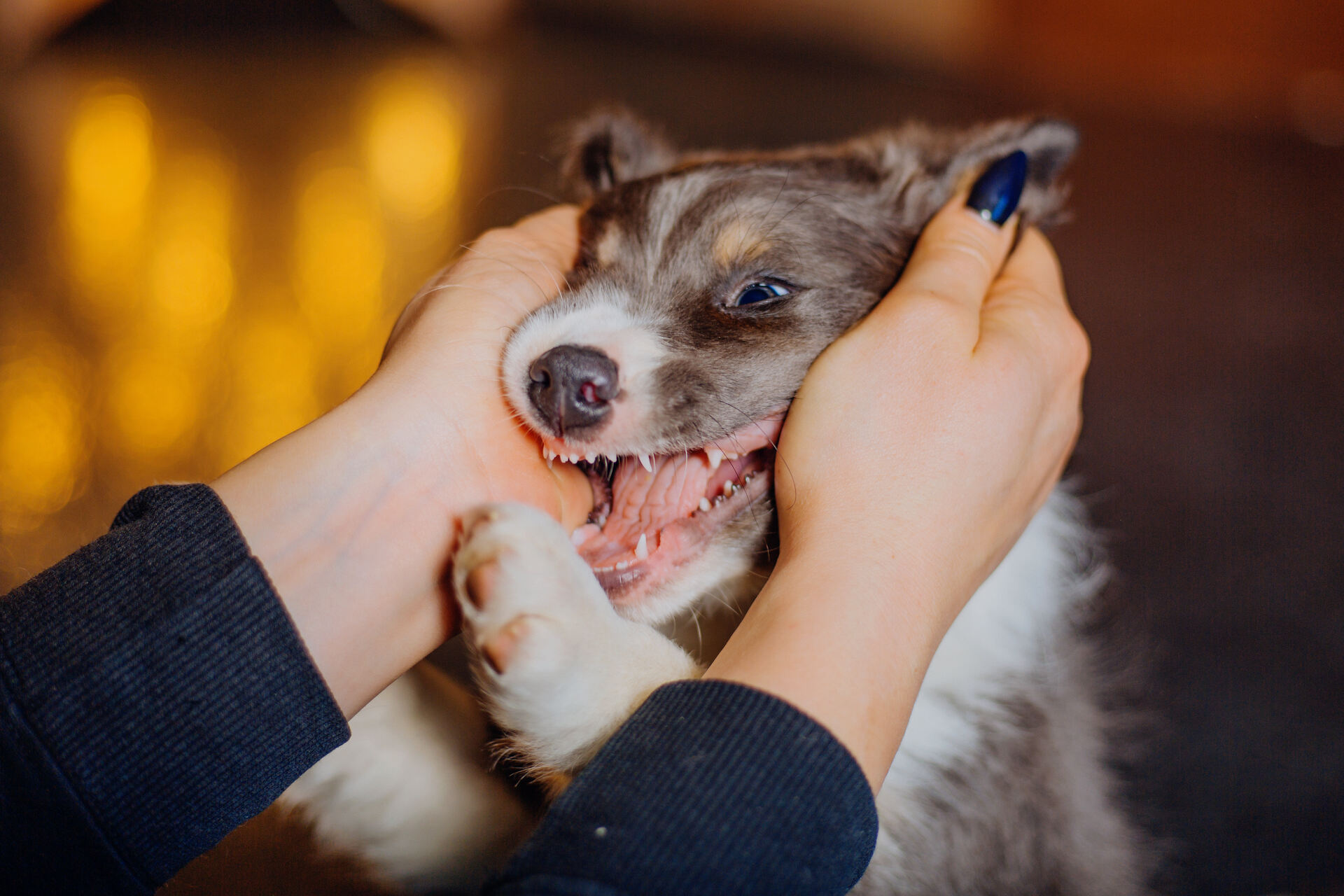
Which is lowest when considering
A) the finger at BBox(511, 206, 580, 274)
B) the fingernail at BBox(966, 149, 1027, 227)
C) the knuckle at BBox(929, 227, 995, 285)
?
the finger at BBox(511, 206, 580, 274)

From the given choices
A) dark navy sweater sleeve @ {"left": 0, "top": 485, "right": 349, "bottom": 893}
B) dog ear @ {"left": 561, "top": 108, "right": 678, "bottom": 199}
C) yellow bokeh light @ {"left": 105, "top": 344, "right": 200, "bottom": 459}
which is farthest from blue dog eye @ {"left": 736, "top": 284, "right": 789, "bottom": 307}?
yellow bokeh light @ {"left": 105, "top": 344, "right": 200, "bottom": 459}

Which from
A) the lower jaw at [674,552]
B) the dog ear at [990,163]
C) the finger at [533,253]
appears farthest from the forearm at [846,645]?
the dog ear at [990,163]

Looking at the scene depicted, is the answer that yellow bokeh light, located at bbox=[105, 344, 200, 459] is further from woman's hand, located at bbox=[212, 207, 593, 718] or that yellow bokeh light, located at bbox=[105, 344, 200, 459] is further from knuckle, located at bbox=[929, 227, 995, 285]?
knuckle, located at bbox=[929, 227, 995, 285]

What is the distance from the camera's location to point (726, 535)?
149 cm

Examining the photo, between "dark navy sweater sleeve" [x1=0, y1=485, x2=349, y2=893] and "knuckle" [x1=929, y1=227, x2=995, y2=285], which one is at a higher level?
"knuckle" [x1=929, y1=227, x2=995, y2=285]

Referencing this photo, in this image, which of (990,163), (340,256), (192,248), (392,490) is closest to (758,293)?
(990,163)

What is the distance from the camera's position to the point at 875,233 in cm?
179

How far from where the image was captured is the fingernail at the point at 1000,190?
5.47ft

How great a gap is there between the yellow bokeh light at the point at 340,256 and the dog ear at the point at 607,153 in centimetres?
125

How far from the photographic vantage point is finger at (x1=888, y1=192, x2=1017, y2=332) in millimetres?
1412

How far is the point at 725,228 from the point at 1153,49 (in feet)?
26.4

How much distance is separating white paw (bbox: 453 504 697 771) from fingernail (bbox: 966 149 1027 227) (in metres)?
1.06

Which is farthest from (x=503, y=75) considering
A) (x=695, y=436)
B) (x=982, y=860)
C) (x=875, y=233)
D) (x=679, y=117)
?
(x=982, y=860)

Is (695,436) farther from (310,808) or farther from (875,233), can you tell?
(310,808)
